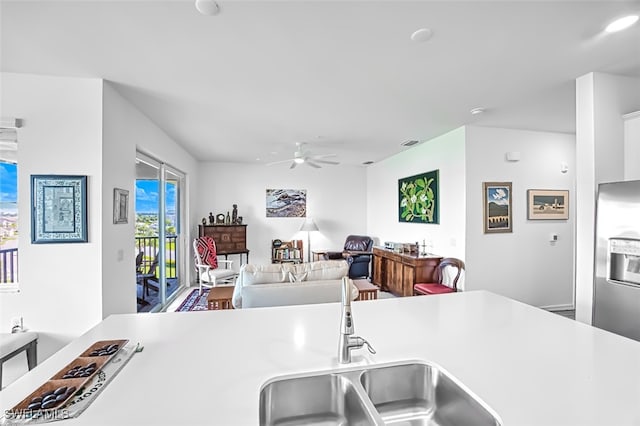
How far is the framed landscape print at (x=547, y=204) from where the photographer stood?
14.1 ft

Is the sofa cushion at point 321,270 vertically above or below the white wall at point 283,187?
below

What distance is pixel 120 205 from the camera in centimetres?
299

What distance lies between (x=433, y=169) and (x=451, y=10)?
3343mm

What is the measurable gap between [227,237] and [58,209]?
3.71m

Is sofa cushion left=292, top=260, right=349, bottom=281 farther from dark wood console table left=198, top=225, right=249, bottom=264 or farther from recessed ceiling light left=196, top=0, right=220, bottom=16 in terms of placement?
dark wood console table left=198, top=225, right=249, bottom=264

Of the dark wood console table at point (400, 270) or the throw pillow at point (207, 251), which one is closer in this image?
the dark wood console table at point (400, 270)

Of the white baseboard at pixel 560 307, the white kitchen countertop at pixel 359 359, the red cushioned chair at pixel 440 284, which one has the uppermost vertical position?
the white kitchen countertop at pixel 359 359

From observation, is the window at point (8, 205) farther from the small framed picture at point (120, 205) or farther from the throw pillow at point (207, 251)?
the throw pillow at point (207, 251)

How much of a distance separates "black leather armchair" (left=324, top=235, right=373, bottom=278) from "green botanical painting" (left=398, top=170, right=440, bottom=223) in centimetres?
107

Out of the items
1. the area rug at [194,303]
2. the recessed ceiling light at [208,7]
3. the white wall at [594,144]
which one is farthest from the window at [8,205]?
the white wall at [594,144]

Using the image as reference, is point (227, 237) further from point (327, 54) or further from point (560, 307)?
point (560, 307)

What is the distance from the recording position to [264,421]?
98 centimetres

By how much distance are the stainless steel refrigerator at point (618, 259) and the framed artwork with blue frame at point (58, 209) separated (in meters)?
4.42

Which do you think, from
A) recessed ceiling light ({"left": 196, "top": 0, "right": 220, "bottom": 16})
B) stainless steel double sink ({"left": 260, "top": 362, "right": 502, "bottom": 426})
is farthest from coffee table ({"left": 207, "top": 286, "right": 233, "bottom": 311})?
recessed ceiling light ({"left": 196, "top": 0, "right": 220, "bottom": 16})
